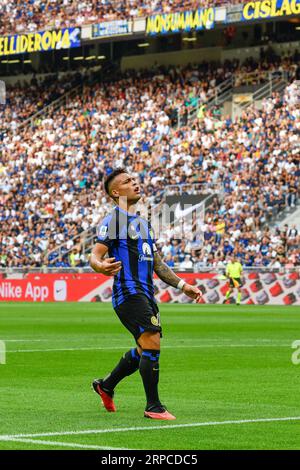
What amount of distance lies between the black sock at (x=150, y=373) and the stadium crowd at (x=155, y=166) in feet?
102

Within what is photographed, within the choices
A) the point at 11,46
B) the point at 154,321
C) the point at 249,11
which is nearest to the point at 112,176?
the point at 154,321

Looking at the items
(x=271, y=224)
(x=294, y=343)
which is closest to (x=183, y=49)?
(x=271, y=224)

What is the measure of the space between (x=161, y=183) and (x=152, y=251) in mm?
38321

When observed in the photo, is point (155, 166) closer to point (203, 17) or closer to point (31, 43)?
point (203, 17)

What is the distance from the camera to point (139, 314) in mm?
10672

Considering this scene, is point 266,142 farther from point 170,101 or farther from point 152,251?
point 152,251

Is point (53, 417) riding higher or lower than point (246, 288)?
higher

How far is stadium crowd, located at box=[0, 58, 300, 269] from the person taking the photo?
145 feet

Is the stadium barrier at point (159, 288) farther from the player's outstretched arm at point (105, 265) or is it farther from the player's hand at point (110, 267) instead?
the player's hand at point (110, 267)

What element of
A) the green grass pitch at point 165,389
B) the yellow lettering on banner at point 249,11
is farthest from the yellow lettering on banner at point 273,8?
the green grass pitch at point 165,389

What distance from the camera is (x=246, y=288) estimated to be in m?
42.8

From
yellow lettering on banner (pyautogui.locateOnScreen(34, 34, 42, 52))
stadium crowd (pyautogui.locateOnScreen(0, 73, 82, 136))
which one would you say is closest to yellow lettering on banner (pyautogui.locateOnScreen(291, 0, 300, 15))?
yellow lettering on banner (pyautogui.locateOnScreen(34, 34, 42, 52))

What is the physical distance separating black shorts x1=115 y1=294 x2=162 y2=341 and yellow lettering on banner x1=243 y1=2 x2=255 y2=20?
41591mm

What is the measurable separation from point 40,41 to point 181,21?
10862 millimetres
